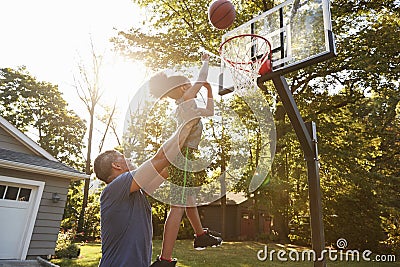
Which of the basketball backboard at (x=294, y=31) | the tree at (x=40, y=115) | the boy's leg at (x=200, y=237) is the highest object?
the tree at (x=40, y=115)

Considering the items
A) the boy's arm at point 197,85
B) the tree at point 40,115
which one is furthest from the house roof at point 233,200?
the boy's arm at point 197,85

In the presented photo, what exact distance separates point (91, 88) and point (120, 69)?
3.37m

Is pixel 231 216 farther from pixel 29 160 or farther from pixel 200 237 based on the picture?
pixel 200 237

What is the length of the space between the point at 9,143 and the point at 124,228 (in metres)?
9.02

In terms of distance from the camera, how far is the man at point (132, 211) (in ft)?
6.51

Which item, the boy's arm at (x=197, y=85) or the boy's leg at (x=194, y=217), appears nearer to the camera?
the boy's arm at (x=197, y=85)

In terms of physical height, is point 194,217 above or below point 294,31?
below

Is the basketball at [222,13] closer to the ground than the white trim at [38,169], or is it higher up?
higher up

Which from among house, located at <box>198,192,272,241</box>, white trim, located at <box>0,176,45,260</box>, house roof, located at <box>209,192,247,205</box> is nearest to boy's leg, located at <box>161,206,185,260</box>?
white trim, located at <box>0,176,45,260</box>

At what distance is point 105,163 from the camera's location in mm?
2398

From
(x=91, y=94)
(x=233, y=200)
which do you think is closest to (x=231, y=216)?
(x=233, y=200)

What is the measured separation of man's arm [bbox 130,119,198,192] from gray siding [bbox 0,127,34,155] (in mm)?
9006

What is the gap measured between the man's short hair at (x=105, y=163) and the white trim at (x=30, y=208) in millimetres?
7369

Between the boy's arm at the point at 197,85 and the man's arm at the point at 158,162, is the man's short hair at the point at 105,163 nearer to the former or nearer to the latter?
the man's arm at the point at 158,162
